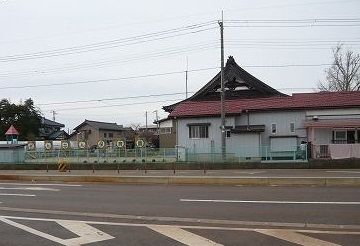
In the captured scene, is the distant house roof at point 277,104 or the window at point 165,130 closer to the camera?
the distant house roof at point 277,104

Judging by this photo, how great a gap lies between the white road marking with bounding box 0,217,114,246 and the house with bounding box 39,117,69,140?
7987 cm

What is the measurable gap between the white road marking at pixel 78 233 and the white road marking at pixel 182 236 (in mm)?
1056

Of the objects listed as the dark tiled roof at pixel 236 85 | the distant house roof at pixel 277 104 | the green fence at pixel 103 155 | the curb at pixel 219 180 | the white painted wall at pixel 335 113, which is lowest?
the curb at pixel 219 180

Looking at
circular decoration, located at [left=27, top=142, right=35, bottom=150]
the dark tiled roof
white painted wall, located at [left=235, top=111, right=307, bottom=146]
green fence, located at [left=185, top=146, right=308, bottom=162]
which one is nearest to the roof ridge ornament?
the dark tiled roof

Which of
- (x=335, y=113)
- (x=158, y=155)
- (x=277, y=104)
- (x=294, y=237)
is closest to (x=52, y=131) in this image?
(x=158, y=155)

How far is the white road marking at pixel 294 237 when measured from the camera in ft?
25.8

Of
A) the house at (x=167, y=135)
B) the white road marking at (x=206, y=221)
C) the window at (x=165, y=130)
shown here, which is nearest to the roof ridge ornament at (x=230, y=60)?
the house at (x=167, y=135)

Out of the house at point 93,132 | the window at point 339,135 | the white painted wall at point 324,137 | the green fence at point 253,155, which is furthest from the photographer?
the house at point 93,132

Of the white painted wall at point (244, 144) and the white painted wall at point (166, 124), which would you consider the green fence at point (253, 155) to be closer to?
the white painted wall at point (244, 144)

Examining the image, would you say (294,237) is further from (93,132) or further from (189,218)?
(93,132)

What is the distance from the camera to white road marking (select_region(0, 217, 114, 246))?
28.2 feet

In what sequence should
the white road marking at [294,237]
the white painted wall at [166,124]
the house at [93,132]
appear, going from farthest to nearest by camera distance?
the house at [93,132] → the white painted wall at [166,124] → the white road marking at [294,237]

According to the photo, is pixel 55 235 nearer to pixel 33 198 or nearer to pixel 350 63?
pixel 33 198

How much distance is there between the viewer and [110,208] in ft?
42.0
